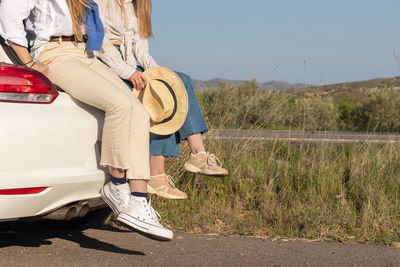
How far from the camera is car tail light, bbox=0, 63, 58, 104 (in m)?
3.15

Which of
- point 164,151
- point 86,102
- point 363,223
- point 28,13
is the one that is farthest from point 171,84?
point 363,223

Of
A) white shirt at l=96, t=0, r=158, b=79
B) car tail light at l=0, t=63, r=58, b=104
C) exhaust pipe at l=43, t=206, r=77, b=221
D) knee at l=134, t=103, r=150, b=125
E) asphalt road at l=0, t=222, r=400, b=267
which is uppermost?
white shirt at l=96, t=0, r=158, b=79

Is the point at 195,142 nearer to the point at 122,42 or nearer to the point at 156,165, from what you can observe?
the point at 156,165

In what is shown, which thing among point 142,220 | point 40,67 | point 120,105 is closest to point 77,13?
point 40,67

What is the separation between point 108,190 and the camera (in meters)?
3.62

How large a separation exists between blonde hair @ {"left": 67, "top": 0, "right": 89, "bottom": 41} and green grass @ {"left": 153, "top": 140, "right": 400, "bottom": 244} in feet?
5.92

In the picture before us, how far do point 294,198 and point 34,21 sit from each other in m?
2.75

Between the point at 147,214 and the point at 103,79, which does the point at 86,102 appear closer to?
the point at 103,79

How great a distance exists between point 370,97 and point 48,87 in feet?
58.8

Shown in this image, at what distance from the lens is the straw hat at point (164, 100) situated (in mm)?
4109

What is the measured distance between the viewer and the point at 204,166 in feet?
14.4

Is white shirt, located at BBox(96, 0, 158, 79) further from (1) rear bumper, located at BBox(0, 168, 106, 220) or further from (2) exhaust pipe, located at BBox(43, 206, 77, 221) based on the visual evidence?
(2) exhaust pipe, located at BBox(43, 206, 77, 221)

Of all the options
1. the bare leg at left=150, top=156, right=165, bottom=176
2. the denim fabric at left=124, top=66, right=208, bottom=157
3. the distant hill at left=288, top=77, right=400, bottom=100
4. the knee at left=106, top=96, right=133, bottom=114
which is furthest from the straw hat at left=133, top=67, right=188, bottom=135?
the distant hill at left=288, top=77, right=400, bottom=100

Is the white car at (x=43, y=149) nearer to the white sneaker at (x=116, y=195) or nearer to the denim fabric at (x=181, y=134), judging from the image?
the white sneaker at (x=116, y=195)
